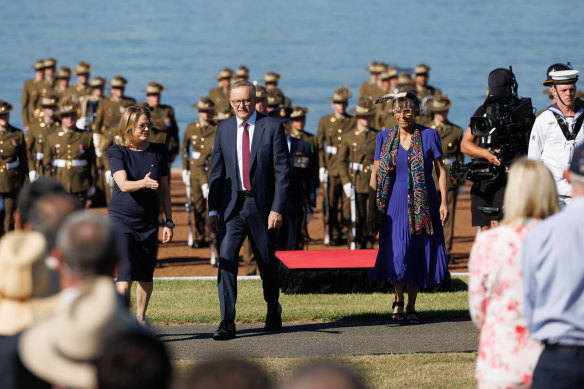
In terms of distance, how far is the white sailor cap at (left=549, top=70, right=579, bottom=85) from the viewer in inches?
309

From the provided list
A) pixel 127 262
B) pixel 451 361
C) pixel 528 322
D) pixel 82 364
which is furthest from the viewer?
pixel 127 262

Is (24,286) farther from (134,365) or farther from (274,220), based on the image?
(274,220)

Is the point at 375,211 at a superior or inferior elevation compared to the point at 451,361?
superior

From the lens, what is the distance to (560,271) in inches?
178

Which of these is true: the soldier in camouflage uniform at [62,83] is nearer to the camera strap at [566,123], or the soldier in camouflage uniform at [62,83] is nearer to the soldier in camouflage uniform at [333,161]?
the soldier in camouflage uniform at [333,161]

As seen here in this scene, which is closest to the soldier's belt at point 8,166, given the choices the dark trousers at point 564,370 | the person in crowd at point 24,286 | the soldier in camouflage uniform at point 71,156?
the soldier in camouflage uniform at point 71,156

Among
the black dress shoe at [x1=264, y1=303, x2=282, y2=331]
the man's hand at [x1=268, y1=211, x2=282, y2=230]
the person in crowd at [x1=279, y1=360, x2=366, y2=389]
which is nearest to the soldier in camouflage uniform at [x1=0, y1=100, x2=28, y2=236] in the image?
the black dress shoe at [x1=264, y1=303, x2=282, y2=331]

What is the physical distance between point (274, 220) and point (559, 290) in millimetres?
3967

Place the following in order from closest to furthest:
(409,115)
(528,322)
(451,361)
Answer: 1. (528,322)
2. (451,361)
3. (409,115)

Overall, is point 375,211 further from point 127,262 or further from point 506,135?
point 127,262

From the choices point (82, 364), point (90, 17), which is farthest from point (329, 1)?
point (82, 364)

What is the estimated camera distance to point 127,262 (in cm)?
798

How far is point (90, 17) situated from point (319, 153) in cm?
5499

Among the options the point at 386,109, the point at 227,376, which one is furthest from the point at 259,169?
the point at 386,109
